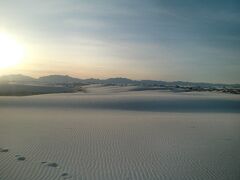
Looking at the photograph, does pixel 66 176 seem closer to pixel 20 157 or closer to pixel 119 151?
pixel 20 157

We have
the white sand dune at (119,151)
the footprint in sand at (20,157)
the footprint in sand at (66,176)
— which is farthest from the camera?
the footprint in sand at (20,157)

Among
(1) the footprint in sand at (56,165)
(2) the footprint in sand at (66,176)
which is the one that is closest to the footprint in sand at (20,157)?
(1) the footprint in sand at (56,165)

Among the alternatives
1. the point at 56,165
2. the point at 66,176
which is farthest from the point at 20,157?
the point at 66,176

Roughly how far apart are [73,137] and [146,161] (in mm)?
4448

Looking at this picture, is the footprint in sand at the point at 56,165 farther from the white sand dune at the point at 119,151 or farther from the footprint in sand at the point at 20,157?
the footprint in sand at the point at 20,157

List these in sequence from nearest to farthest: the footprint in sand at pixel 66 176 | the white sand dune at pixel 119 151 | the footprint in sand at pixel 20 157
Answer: the footprint in sand at pixel 66 176 → the white sand dune at pixel 119 151 → the footprint in sand at pixel 20 157

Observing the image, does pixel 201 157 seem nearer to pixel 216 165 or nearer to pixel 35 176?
pixel 216 165

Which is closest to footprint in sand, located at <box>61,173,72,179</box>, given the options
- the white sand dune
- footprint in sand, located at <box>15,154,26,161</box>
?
the white sand dune

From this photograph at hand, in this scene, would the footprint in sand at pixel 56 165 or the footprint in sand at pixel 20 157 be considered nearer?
the footprint in sand at pixel 56 165

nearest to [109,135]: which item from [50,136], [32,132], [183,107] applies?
[50,136]

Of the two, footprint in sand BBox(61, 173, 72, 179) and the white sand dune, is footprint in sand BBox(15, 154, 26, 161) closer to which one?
the white sand dune

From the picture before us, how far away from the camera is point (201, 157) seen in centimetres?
941

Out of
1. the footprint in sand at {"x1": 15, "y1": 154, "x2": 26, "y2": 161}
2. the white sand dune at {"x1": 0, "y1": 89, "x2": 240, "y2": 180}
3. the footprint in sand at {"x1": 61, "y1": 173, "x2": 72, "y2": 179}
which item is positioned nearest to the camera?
the footprint in sand at {"x1": 61, "y1": 173, "x2": 72, "y2": 179}

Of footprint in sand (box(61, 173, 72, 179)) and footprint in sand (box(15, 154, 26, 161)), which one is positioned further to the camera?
footprint in sand (box(15, 154, 26, 161))
